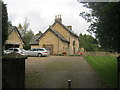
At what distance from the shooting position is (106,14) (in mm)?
5738

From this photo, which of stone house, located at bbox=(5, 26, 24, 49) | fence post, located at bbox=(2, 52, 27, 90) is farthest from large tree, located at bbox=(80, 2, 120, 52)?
stone house, located at bbox=(5, 26, 24, 49)

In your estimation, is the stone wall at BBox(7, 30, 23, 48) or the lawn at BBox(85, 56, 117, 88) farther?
the stone wall at BBox(7, 30, 23, 48)

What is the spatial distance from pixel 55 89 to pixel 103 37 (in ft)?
12.4

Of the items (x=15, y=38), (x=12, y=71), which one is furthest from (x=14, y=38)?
(x=12, y=71)

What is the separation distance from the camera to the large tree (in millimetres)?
5400

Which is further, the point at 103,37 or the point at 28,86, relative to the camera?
the point at 103,37

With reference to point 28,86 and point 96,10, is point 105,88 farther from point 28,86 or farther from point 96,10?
point 96,10

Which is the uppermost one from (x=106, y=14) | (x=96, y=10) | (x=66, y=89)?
(x=96, y=10)

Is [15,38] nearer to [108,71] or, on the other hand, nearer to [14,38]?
[14,38]

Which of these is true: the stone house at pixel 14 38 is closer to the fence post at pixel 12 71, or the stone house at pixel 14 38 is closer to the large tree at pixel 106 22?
the large tree at pixel 106 22

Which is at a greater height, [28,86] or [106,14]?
[106,14]

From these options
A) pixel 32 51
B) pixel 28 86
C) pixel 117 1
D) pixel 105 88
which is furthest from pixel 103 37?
pixel 32 51

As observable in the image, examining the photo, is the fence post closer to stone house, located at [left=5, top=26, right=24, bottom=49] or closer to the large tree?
the large tree

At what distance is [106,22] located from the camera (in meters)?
5.88
